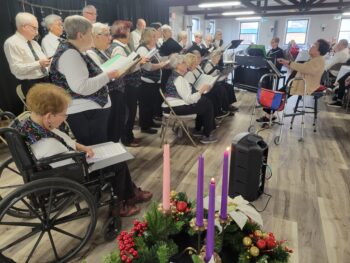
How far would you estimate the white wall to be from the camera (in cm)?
1150

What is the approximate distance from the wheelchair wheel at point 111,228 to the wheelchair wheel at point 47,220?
0.53 feet

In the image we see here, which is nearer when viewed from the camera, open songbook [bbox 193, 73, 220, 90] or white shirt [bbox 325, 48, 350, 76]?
open songbook [bbox 193, 73, 220, 90]

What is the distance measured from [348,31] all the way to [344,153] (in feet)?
39.4

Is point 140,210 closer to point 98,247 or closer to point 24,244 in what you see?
point 98,247

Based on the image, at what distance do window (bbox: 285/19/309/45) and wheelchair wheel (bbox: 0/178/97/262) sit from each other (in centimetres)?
1424

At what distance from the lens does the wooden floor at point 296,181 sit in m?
1.83

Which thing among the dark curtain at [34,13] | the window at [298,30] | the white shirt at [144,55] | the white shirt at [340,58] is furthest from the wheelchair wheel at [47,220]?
the window at [298,30]

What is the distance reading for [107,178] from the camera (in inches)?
68.7

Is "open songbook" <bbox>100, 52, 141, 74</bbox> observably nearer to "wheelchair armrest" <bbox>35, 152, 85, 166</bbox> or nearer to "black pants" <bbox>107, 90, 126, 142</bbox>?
"black pants" <bbox>107, 90, 126, 142</bbox>

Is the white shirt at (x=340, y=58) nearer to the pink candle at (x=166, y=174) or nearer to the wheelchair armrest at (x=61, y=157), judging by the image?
the wheelchair armrest at (x=61, y=157)

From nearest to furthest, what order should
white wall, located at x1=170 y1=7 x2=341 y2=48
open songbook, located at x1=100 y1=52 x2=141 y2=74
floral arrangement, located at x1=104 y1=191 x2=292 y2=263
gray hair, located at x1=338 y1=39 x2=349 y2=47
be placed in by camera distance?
1. floral arrangement, located at x1=104 y1=191 x2=292 y2=263
2. open songbook, located at x1=100 y1=52 x2=141 y2=74
3. gray hair, located at x1=338 y1=39 x2=349 y2=47
4. white wall, located at x1=170 y1=7 x2=341 y2=48

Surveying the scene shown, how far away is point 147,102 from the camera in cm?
391

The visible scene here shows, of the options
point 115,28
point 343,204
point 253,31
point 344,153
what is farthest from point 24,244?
point 253,31

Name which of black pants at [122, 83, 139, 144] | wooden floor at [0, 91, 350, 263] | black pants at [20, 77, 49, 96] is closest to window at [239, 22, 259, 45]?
wooden floor at [0, 91, 350, 263]
